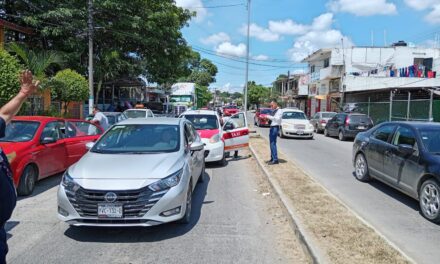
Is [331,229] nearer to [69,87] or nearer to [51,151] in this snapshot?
[51,151]

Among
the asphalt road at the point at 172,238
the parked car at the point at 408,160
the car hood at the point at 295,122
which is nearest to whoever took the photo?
the asphalt road at the point at 172,238

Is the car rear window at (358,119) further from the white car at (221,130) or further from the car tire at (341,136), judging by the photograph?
the white car at (221,130)

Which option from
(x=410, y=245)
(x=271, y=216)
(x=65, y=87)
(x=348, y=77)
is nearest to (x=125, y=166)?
(x=271, y=216)

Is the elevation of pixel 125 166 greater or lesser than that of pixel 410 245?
greater

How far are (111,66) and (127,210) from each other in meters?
21.8

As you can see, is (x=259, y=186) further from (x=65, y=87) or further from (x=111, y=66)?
(x=111, y=66)

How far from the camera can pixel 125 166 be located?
18.4 feet

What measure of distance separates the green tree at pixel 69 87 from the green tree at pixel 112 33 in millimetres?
3794

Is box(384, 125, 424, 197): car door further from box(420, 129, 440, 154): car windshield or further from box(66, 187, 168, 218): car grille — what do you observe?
box(66, 187, 168, 218): car grille

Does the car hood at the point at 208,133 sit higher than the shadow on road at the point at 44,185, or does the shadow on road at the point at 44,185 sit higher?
the car hood at the point at 208,133

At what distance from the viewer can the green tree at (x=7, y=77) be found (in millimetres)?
13302

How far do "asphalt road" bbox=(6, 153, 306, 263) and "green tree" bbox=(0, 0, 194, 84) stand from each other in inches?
738

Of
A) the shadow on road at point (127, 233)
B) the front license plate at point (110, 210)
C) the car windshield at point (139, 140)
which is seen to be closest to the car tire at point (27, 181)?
the car windshield at point (139, 140)

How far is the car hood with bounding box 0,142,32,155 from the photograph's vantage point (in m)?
7.44
